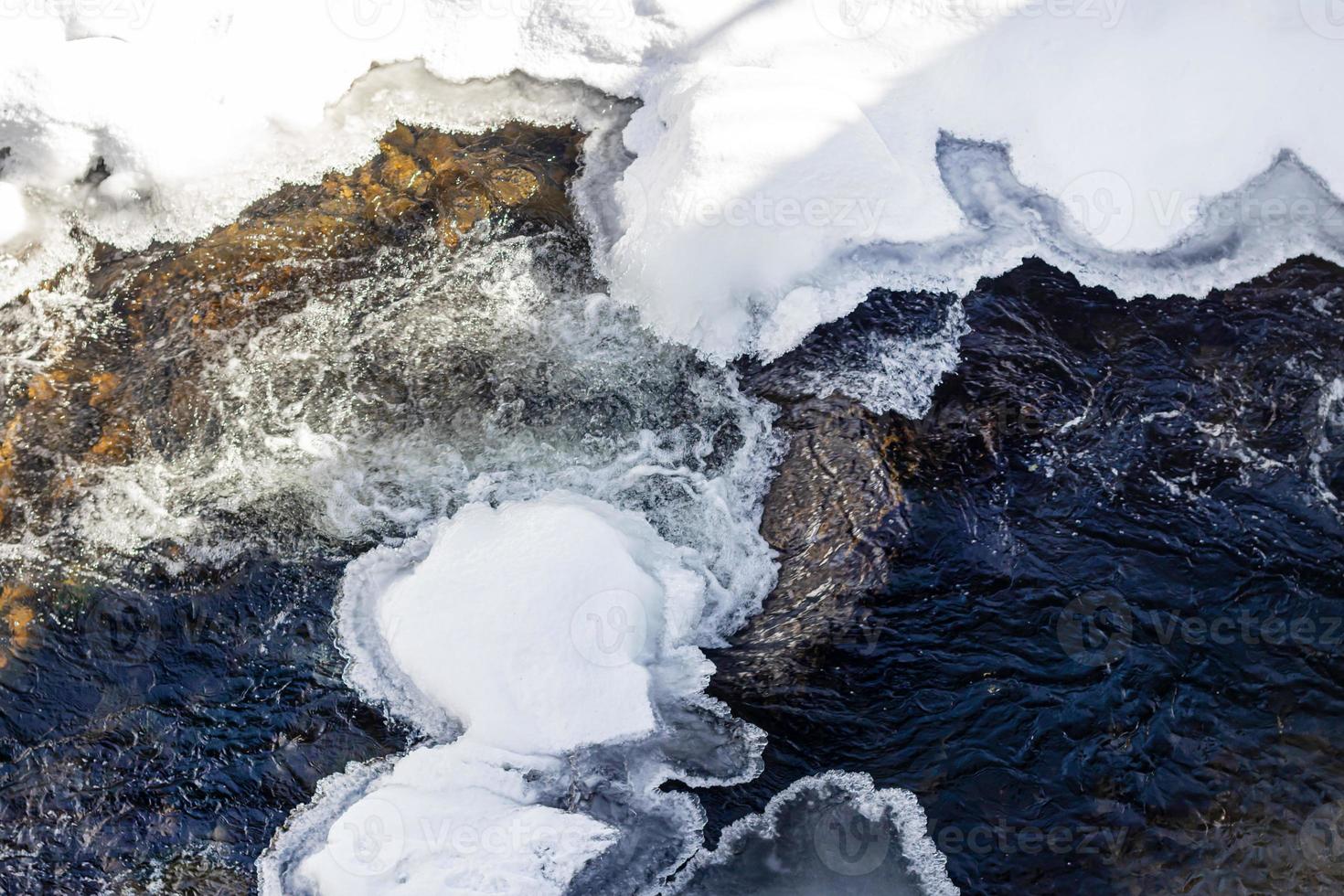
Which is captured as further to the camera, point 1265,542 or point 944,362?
point 944,362

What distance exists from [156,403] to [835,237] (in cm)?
400

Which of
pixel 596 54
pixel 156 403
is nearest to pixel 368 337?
pixel 156 403

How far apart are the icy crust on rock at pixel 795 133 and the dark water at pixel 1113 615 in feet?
1.48

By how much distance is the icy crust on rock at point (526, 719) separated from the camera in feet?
12.3

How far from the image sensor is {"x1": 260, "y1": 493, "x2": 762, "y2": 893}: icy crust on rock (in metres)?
3.74

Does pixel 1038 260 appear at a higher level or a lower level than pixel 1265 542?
higher

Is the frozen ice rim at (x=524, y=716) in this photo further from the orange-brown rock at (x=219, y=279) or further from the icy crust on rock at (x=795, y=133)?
the orange-brown rock at (x=219, y=279)

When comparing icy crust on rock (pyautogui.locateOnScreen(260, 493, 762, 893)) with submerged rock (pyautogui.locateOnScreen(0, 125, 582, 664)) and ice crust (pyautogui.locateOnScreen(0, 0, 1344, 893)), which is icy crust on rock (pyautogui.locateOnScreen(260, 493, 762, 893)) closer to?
ice crust (pyautogui.locateOnScreen(0, 0, 1344, 893))

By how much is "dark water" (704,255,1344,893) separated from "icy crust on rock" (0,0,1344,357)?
0.45 m

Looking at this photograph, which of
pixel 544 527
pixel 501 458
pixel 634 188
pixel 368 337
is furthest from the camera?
pixel 634 188

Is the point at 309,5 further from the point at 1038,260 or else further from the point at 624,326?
the point at 1038,260

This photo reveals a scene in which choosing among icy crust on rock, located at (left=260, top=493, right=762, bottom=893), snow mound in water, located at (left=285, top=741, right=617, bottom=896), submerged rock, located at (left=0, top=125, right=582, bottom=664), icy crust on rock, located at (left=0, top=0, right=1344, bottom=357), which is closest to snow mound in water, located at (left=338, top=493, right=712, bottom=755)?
icy crust on rock, located at (left=260, top=493, right=762, bottom=893)

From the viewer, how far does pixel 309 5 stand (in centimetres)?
619

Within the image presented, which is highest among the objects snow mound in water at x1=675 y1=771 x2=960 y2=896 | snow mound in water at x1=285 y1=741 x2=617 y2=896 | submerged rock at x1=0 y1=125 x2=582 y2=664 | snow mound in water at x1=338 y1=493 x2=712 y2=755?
submerged rock at x1=0 y1=125 x2=582 y2=664
